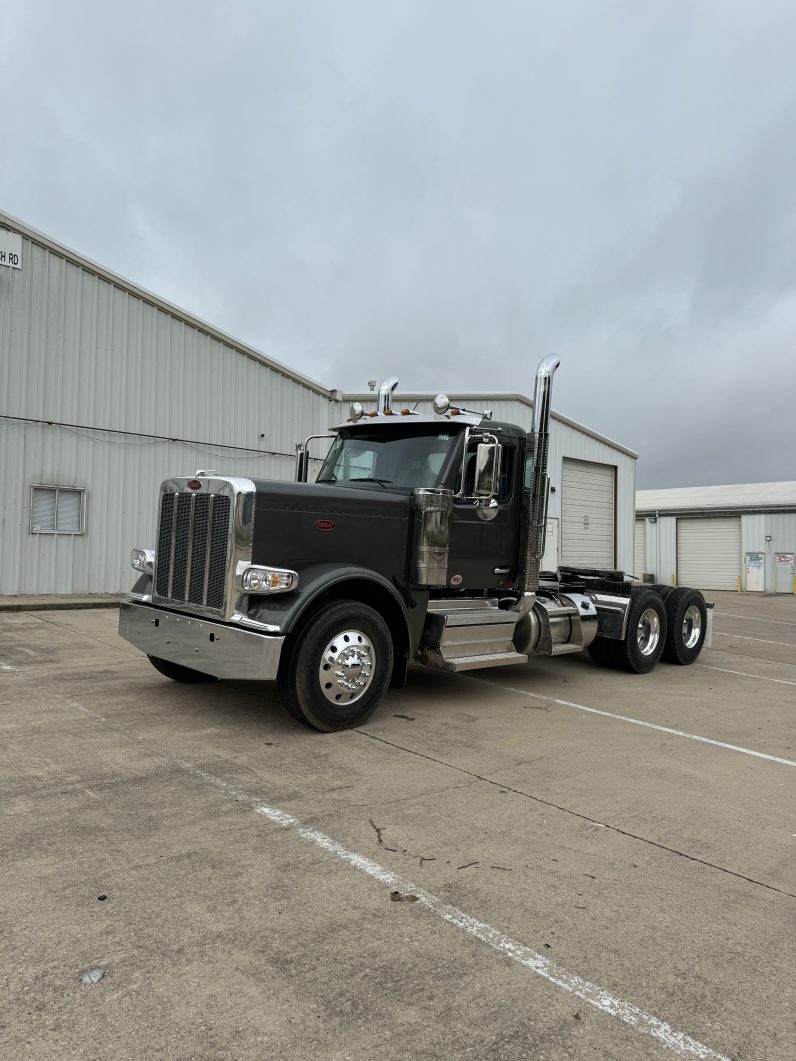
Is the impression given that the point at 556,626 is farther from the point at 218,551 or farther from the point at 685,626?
the point at 218,551

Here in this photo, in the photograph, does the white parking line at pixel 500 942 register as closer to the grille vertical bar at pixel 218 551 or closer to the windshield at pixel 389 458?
the grille vertical bar at pixel 218 551

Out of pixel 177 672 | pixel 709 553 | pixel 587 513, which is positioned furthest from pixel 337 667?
pixel 709 553

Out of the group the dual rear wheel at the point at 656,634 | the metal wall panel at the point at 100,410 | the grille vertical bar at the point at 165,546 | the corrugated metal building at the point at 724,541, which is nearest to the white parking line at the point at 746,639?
the dual rear wheel at the point at 656,634

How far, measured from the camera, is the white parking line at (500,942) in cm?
239

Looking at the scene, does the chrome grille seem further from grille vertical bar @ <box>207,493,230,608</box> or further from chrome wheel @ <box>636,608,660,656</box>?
chrome wheel @ <box>636,608,660,656</box>

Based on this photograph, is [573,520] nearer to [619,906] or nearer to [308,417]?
[308,417]

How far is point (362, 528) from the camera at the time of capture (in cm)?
627

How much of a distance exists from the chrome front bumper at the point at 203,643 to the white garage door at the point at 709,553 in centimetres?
3171

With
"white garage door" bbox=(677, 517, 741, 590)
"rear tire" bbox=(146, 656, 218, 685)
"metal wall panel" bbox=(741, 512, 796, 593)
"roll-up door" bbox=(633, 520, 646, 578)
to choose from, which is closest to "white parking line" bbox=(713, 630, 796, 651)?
"rear tire" bbox=(146, 656, 218, 685)

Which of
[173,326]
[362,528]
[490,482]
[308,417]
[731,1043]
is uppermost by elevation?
[173,326]

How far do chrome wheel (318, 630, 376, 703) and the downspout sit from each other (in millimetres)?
2213

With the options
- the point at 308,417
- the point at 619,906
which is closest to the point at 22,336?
the point at 308,417

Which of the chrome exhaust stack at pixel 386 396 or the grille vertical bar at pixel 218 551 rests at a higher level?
the chrome exhaust stack at pixel 386 396

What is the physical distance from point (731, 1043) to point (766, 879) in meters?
1.39
